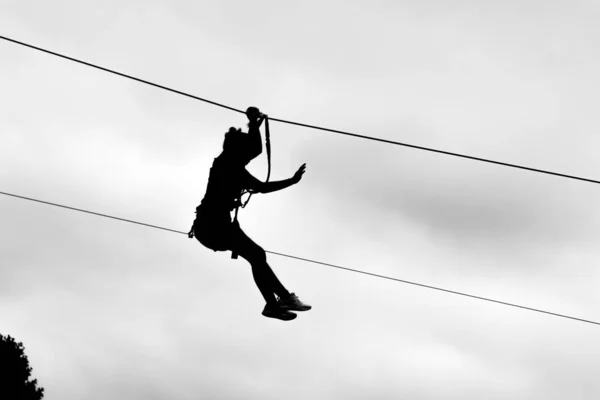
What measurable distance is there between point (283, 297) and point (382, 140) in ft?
6.22

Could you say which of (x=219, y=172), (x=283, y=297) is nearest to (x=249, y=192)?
(x=219, y=172)

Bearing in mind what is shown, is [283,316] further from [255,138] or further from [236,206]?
[255,138]

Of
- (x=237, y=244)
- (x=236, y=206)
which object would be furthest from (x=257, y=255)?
(x=236, y=206)

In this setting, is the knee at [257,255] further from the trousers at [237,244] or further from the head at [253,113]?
the head at [253,113]

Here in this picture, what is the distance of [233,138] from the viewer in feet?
26.8

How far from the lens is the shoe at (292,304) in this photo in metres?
8.48

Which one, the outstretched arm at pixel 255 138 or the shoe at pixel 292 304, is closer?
the outstretched arm at pixel 255 138

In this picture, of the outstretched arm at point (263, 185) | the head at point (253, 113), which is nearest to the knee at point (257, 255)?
the outstretched arm at point (263, 185)

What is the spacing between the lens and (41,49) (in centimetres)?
820

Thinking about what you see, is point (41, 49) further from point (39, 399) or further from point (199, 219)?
point (39, 399)

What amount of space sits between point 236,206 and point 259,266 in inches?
25.8

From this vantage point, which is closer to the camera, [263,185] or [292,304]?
[263,185]

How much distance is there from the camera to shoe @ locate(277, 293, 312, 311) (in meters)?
8.48

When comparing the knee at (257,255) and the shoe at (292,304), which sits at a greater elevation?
the knee at (257,255)
